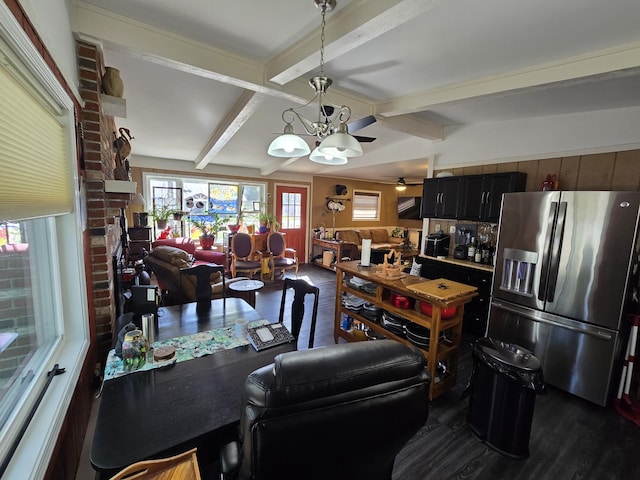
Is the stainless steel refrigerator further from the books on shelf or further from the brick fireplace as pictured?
the brick fireplace

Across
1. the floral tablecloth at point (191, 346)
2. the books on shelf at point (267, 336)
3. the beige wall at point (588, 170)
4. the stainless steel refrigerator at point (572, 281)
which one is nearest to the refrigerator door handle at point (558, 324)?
the stainless steel refrigerator at point (572, 281)

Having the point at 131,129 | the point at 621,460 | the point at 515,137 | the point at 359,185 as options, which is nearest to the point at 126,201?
the point at 131,129

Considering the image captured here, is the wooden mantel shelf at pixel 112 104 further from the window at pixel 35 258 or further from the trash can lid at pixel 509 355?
the trash can lid at pixel 509 355

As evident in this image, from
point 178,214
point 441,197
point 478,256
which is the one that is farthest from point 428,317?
point 178,214

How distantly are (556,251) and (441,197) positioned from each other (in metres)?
1.73

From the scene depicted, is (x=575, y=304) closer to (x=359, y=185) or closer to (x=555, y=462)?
(x=555, y=462)

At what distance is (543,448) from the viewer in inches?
74.7

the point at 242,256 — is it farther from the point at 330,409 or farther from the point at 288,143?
the point at 330,409

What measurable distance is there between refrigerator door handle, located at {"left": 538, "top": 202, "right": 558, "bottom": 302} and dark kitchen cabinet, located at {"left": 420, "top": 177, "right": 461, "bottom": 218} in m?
1.36

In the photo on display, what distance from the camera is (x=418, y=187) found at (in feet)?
26.0

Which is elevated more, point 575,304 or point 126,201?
point 126,201

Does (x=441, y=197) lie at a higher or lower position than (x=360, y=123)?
lower

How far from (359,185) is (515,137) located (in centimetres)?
439

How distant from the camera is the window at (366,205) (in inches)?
301
